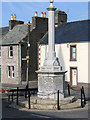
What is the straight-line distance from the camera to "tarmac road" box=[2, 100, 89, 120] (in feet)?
44.5

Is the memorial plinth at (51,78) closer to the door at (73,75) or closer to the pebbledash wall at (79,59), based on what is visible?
the pebbledash wall at (79,59)

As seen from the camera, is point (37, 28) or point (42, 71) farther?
point (37, 28)

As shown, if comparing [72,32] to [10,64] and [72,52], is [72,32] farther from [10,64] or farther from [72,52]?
[10,64]

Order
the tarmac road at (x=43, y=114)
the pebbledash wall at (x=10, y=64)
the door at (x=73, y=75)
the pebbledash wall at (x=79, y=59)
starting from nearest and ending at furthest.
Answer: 1. the tarmac road at (x=43, y=114)
2. the pebbledash wall at (x=79, y=59)
3. the door at (x=73, y=75)
4. the pebbledash wall at (x=10, y=64)

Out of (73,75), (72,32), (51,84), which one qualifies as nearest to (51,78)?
(51,84)

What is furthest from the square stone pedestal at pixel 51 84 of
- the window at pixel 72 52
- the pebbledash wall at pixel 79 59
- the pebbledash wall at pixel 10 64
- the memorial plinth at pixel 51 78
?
the pebbledash wall at pixel 10 64

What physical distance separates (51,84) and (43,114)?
277cm

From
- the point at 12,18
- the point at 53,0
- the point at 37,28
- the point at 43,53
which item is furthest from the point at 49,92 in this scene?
the point at 12,18

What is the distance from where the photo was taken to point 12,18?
4144cm

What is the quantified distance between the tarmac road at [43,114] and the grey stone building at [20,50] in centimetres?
2038

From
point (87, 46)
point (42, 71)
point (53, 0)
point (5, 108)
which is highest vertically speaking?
point (53, 0)

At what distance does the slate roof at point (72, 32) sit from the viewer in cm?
3222

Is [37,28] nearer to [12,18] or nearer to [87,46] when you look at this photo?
[12,18]

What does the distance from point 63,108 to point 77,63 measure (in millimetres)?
16003
